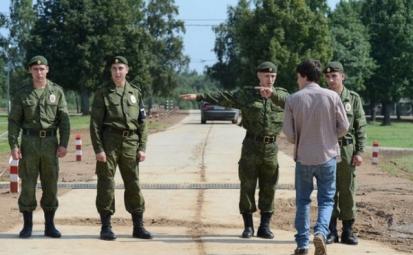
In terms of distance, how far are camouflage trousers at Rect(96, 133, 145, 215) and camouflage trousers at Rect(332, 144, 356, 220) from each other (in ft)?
7.63

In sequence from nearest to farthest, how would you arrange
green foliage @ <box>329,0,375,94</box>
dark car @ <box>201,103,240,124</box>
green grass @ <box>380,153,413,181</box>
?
green grass @ <box>380,153,413,181</box> → dark car @ <box>201,103,240,124</box> → green foliage @ <box>329,0,375,94</box>

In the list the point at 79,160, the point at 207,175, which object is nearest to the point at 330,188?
the point at 207,175

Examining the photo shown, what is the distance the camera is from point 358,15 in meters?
69.6

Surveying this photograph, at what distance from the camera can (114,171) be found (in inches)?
341

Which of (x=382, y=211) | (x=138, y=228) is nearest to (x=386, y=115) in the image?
(x=382, y=211)

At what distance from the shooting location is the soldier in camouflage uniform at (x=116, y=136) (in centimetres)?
856

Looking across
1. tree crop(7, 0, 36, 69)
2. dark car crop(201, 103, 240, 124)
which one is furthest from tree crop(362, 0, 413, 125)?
tree crop(7, 0, 36, 69)

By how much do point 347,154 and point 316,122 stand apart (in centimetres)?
117

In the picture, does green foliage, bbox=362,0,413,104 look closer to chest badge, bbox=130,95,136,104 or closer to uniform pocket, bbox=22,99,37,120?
chest badge, bbox=130,95,136,104

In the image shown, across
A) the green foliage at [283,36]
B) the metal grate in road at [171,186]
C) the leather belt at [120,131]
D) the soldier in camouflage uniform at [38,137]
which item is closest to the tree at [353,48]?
the green foliage at [283,36]

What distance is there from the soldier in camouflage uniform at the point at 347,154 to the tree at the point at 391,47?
53.7 meters

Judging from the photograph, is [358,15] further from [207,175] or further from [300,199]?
[300,199]

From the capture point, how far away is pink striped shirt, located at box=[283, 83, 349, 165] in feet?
24.5

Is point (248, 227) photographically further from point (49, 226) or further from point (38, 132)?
point (38, 132)
